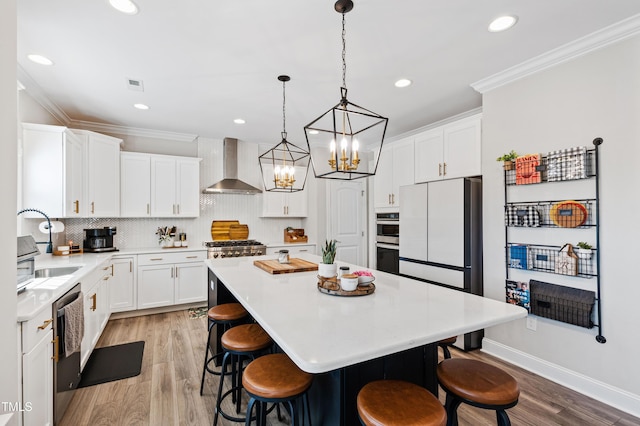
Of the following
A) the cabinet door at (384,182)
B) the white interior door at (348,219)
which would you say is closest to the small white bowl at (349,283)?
the cabinet door at (384,182)

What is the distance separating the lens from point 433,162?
3.61 metres

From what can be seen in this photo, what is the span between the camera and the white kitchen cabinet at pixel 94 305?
8.78ft

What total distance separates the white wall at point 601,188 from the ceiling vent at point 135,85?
3.60m


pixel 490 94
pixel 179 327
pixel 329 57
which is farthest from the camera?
pixel 179 327

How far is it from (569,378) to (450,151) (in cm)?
230

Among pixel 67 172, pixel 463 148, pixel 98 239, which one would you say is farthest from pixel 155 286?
pixel 463 148

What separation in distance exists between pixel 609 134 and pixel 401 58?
166cm

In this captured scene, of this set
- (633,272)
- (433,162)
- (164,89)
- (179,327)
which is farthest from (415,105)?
(179,327)

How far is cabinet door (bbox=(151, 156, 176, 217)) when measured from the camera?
4.50m

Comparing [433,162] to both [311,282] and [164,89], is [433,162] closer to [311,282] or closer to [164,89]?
[311,282]

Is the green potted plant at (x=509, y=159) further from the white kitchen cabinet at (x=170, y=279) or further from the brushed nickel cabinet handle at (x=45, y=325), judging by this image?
the white kitchen cabinet at (x=170, y=279)

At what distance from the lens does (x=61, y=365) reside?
2.06 m

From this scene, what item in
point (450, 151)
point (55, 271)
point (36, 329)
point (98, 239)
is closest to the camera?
point (36, 329)

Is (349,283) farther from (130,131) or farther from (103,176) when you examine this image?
(130,131)
